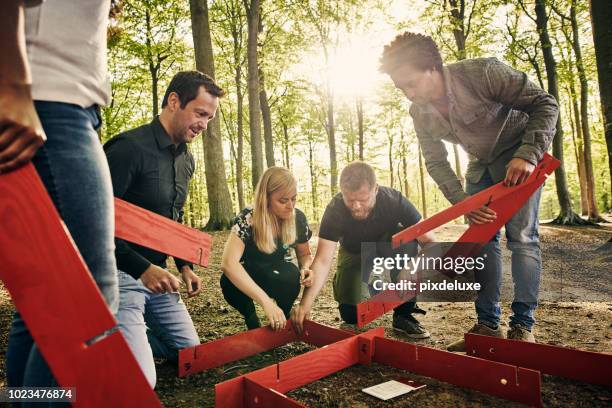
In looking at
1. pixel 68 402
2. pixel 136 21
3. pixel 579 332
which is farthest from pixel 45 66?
pixel 136 21

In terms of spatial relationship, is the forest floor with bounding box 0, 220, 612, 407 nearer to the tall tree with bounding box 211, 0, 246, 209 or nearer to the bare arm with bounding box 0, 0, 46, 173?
the bare arm with bounding box 0, 0, 46, 173

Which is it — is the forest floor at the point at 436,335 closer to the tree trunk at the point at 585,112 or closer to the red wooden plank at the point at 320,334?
the red wooden plank at the point at 320,334

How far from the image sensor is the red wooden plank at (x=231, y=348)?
2.73 metres

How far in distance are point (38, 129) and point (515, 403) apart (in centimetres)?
249

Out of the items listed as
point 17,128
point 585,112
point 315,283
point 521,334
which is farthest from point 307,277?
point 585,112

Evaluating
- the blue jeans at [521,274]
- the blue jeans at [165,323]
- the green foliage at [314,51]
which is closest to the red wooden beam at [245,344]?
the blue jeans at [165,323]

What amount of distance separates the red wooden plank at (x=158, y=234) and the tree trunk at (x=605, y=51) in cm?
613

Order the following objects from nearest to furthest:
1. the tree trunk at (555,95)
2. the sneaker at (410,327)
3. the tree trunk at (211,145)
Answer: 1. the sneaker at (410,327)
2. the tree trunk at (211,145)
3. the tree trunk at (555,95)

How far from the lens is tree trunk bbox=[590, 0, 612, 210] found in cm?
588

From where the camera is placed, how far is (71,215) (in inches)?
41.8

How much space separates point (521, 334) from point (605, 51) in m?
5.18

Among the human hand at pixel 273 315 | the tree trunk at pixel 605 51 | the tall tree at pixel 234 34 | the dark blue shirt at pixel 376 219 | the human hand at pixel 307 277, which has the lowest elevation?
the human hand at pixel 273 315

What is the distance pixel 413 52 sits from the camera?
9.52 ft

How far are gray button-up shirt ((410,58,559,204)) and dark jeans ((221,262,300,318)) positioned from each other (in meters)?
1.53
